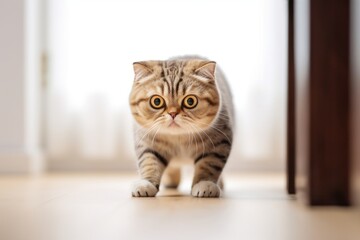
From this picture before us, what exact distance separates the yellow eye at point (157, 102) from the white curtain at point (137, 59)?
118 cm

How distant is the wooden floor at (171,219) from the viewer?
0.78m

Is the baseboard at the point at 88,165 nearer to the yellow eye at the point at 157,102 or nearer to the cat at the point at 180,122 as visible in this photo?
the cat at the point at 180,122

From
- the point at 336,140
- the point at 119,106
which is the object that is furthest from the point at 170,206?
the point at 119,106

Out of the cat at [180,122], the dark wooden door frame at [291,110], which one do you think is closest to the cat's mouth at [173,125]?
the cat at [180,122]

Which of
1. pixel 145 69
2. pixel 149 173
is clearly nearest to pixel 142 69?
pixel 145 69

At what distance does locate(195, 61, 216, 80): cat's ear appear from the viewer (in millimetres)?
1415

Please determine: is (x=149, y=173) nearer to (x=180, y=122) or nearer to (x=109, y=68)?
(x=180, y=122)

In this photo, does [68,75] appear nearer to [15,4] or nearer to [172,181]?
[15,4]

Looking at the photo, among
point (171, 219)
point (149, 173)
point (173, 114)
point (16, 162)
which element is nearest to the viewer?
point (171, 219)

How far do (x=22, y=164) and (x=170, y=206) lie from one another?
1557mm

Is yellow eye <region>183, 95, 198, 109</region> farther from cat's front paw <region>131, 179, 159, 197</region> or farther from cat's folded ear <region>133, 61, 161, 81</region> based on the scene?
cat's front paw <region>131, 179, 159, 197</region>

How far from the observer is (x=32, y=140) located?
2.63m

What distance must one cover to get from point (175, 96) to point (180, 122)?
0.07 meters

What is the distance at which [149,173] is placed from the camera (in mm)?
1455
